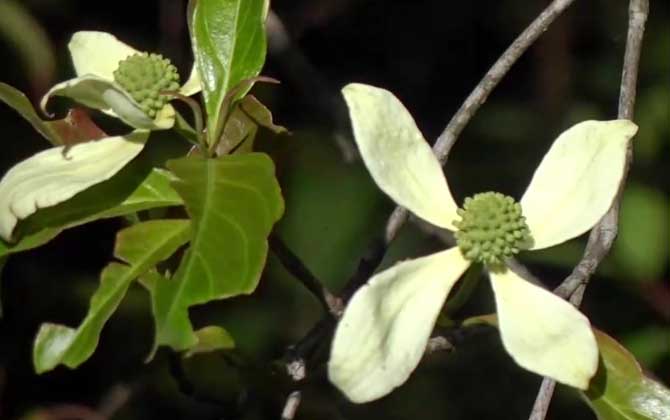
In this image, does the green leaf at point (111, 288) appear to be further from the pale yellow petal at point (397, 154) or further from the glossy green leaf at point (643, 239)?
the glossy green leaf at point (643, 239)

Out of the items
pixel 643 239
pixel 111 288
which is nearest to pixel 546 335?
pixel 111 288

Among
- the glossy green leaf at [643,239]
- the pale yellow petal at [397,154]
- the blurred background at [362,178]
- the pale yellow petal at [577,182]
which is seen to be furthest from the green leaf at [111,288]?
the glossy green leaf at [643,239]

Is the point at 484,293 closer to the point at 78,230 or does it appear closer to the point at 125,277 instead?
the point at 78,230

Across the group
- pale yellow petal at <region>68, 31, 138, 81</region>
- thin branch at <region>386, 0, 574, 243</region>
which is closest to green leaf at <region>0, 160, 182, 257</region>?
pale yellow petal at <region>68, 31, 138, 81</region>

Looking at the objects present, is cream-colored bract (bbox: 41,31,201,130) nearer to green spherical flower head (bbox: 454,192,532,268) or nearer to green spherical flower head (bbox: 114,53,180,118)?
green spherical flower head (bbox: 114,53,180,118)

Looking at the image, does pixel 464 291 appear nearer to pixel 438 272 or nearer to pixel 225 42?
pixel 438 272

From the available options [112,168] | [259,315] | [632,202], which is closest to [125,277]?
[112,168]

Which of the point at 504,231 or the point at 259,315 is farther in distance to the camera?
the point at 259,315
